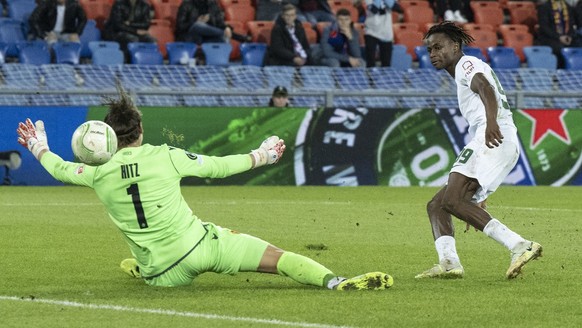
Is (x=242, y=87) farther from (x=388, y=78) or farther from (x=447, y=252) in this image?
(x=447, y=252)

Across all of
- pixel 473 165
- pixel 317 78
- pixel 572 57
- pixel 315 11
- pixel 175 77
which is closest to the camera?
pixel 473 165

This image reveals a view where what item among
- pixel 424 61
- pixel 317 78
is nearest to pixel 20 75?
pixel 317 78

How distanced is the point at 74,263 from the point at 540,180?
12.1 metres

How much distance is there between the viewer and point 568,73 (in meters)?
24.0

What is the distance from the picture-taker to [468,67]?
9156 mm

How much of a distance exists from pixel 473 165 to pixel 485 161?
0.09 metres

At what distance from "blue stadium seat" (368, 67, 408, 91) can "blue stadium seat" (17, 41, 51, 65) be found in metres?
5.75

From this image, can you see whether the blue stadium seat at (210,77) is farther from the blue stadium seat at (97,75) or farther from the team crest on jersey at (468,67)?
the team crest on jersey at (468,67)

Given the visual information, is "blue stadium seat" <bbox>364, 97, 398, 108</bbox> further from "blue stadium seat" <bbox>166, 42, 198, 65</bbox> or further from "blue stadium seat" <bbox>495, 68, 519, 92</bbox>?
"blue stadium seat" <bbox>166, 42, 198, 65</bbox>

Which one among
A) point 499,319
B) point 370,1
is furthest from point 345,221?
point 370,1

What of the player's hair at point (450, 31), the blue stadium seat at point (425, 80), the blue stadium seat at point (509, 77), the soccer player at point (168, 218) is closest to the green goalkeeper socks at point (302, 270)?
the soccer player at point (168, 218)

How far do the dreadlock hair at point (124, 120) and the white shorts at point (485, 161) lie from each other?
239cm

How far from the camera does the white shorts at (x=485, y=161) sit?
9086mm

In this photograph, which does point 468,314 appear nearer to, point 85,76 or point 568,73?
point 85,76
